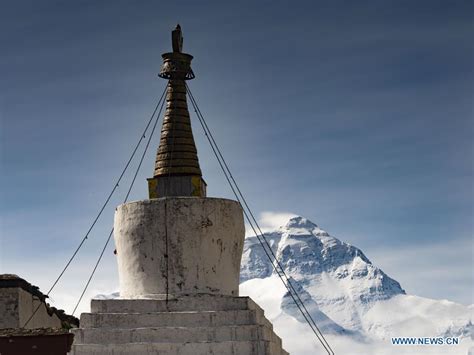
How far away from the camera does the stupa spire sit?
21516 millimetres

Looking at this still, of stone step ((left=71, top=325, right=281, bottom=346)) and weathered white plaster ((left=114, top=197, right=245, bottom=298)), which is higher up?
weathered white plaster ((left=114, top=197, right=245, bottom=298))

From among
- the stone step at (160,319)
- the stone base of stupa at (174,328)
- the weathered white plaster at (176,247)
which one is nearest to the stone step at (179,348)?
the stone base of stupa at (174,328)

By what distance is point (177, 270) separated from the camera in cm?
2044

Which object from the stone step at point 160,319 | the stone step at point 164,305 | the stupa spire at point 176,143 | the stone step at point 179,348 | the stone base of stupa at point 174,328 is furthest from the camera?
the stupa spire at point 176,143

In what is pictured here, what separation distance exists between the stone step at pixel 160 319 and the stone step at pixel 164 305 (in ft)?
0.68

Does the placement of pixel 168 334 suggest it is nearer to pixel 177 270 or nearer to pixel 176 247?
pixel 177 270

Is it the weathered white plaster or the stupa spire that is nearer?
the weathered white plaster

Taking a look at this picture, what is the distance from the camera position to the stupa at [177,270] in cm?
1936

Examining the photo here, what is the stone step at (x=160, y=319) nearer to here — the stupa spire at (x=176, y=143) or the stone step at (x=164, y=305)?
the stone step at (x=164, y=305)

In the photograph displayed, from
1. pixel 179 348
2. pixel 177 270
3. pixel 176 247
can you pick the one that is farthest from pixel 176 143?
pixel 179 348

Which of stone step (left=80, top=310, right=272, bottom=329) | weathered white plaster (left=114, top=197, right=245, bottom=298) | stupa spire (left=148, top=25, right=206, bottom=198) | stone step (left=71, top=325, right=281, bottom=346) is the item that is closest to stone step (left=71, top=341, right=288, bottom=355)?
stone step (left=71, top=325, right=281, bottom=346)

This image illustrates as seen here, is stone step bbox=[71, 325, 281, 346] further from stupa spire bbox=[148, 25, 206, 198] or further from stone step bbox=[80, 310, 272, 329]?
stupa spire bbox=[148, 25, 206, 198]

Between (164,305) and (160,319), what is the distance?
0.36 metres

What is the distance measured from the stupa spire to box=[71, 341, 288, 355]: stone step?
11.3ft
